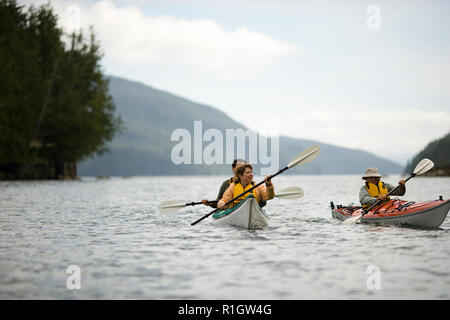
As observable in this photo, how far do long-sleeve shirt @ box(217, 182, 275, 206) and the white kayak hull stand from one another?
1.15 ft

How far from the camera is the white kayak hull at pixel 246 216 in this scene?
43.2 ft

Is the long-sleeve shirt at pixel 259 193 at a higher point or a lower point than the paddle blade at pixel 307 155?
lower

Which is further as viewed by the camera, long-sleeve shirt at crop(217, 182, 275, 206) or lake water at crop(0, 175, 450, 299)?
long-sleeve shirt at crop(217, 182, 275, 206)

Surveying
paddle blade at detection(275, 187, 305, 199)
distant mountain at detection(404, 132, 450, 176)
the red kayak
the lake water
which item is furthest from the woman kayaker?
distant mountain at detection(404, 132, 450, 176)

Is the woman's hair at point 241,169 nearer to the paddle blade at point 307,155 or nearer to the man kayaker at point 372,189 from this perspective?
the paddle blade at point 307,155

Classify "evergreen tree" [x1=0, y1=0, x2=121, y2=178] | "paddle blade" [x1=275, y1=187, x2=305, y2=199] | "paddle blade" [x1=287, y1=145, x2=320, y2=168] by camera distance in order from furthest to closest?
"evergreen tree" [x1=0, y1=0, x2=121, y2=178]
"paddle blade" [x1=275, y1=187, x2=305, y2=199]
"paddle blade" [x1=287, y1=145, x2=320, y2=168]

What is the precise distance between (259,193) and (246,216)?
2.82ft

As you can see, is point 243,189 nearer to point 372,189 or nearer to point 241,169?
point 241,169

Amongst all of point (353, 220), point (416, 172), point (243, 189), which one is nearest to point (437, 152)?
point (416, 172)

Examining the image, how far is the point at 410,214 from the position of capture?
13.2 m

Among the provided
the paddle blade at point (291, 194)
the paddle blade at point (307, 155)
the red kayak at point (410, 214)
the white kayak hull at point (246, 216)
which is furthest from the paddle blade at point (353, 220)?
the white kayak hull at point (246, 216)

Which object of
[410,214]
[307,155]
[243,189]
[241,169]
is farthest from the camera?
[307,155]

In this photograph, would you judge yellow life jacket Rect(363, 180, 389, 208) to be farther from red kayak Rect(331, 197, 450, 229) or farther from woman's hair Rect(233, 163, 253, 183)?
woman's hair Rect(233, 163, 253, 183)

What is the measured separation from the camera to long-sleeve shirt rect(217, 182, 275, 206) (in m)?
13.2
